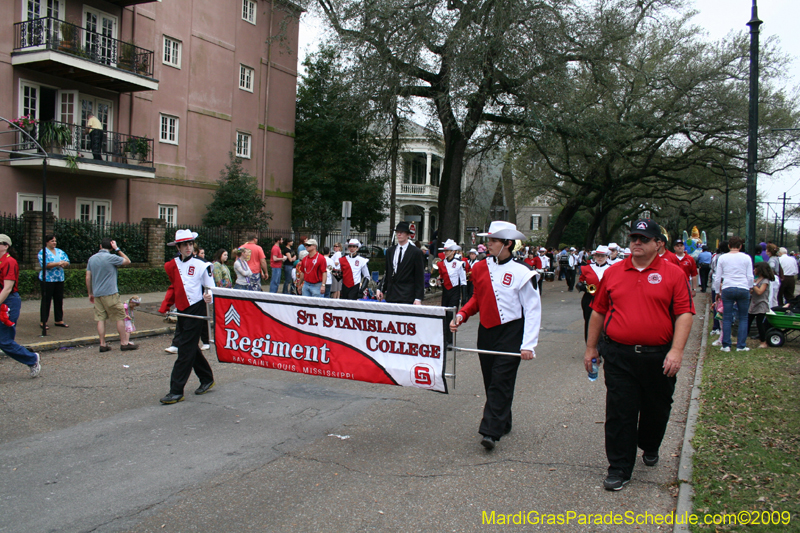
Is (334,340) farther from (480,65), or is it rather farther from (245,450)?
(480,65)

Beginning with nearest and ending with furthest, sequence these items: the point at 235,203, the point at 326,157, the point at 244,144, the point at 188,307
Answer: the point at 188,307, the point at 235,203, the point at 244,144, the point at 326,157

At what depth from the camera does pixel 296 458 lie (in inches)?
201

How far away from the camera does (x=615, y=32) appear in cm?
2220

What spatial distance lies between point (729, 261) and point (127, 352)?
10.3 meters

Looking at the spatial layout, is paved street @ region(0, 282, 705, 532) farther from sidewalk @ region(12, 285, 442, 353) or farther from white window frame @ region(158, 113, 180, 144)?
white window frame @ region(158, 113, 180, 144)

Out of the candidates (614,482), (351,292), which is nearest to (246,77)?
(351,292)

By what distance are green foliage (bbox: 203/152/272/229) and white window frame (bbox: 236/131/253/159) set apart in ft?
4.77

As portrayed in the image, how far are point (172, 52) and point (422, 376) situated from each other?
22383 millimetres

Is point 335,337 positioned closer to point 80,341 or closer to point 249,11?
point 80,341

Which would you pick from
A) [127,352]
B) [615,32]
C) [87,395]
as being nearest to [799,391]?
[87,395]

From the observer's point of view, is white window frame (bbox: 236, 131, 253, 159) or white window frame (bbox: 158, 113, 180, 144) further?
white window frame (bbox: 236, 131, 253, 159)

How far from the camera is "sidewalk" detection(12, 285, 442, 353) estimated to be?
10.4 m

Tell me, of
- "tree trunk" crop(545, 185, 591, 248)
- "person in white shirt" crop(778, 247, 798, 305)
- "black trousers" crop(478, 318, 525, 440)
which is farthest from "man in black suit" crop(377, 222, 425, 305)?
"tree trunk" crop(545, 185, 591, 248)

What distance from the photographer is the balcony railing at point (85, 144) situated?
18.3m
